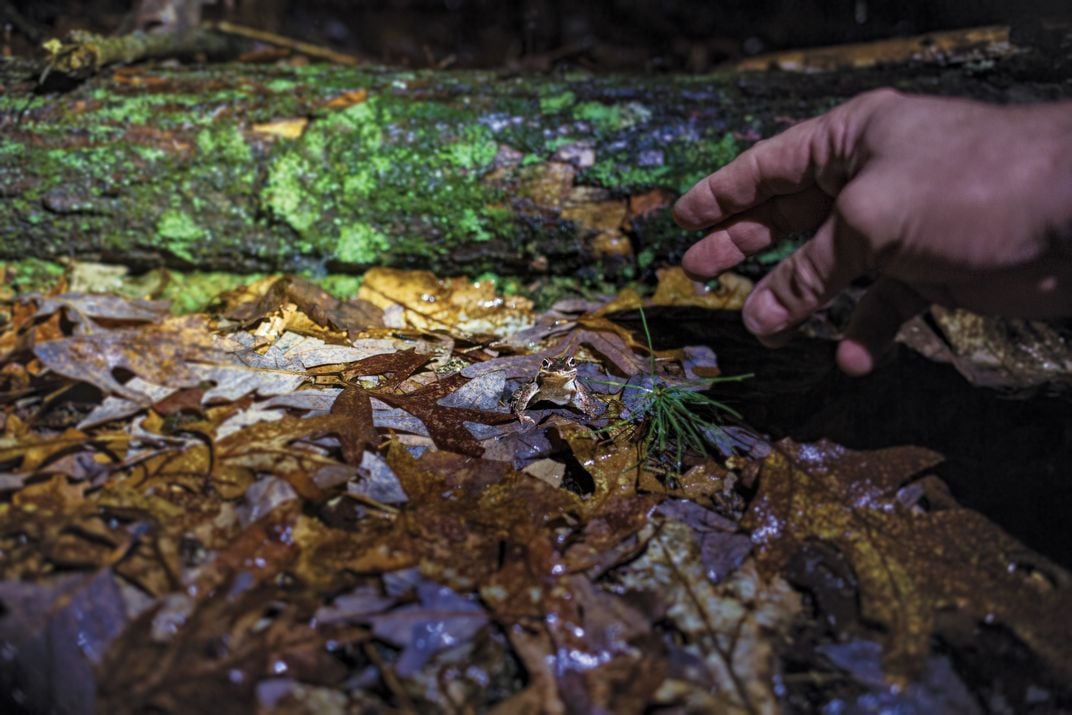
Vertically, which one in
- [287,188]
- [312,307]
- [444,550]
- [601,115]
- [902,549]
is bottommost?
[902,549]

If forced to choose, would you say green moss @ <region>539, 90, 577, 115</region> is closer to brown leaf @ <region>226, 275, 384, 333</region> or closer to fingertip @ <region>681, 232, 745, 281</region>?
fingertip @ <region>681, 232, 745, 281</region>

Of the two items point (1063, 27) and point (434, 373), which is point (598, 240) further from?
point (1063, 27)

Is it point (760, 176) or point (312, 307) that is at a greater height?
point (760, 176)

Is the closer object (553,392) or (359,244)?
(553,392)

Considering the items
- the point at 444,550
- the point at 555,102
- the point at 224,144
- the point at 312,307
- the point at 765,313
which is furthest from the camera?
the point at 555,102

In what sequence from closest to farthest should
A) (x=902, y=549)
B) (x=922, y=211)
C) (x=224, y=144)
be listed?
(x=922, y=211), (x=902, y=549), (x=224, y=144)

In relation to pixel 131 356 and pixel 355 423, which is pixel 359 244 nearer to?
pixel 131 356

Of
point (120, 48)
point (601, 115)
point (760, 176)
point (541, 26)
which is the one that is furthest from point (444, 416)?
point (541, 26)

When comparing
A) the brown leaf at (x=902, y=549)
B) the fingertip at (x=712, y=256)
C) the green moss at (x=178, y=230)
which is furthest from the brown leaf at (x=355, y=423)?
the green moss at (x=178, y=230)
